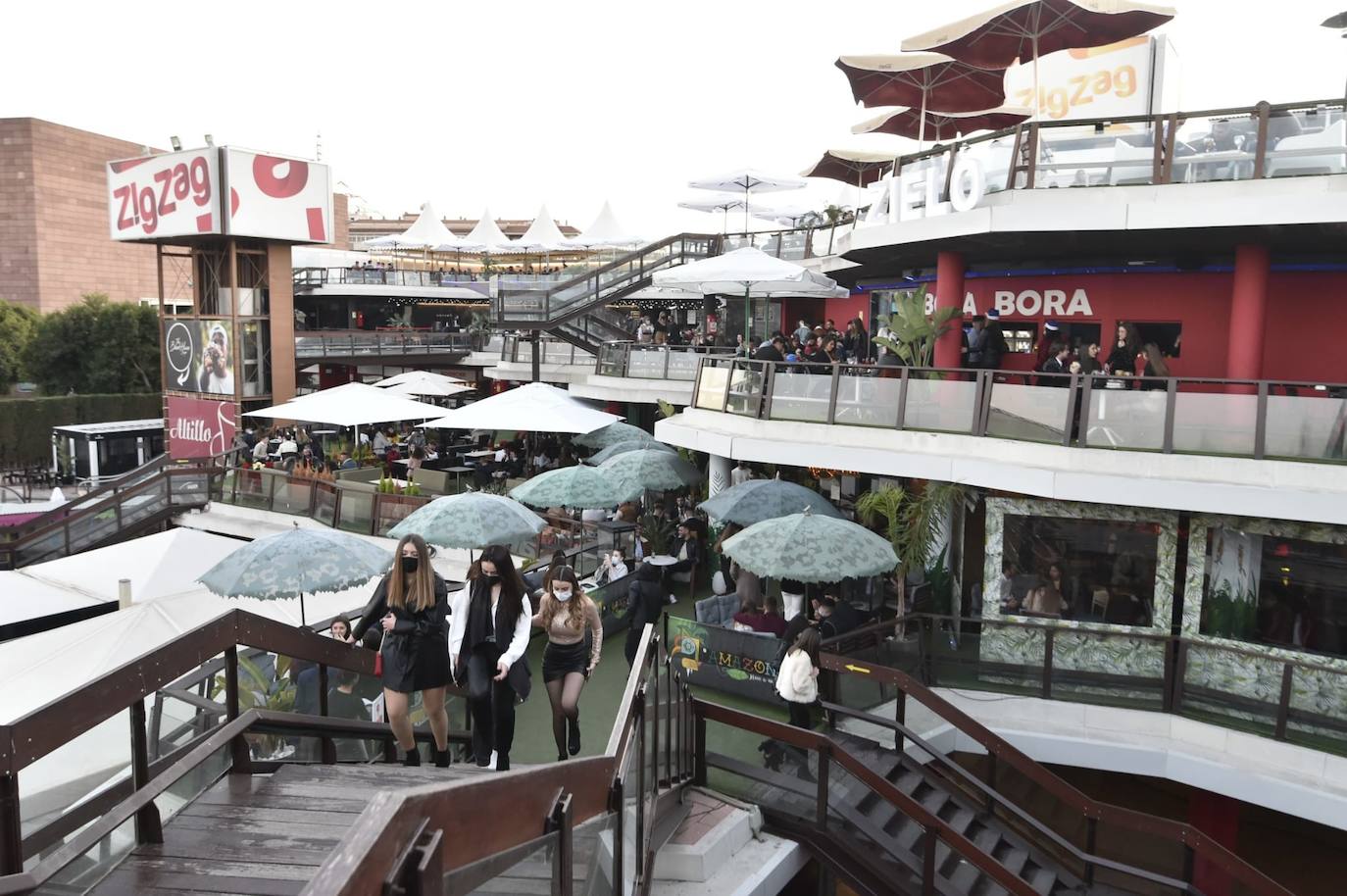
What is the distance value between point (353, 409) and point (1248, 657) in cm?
2101

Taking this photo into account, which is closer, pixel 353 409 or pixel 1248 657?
pixel 1248 657

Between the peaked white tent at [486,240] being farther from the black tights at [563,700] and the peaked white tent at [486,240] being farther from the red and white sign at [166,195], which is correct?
the black tights at [563,700]

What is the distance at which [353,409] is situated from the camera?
25.5 meters

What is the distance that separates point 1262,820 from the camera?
41.5 ft

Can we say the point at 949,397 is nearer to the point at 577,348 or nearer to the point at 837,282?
the point at 837,282

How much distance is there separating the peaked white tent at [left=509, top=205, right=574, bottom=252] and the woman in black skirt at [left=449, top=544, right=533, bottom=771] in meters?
49.7

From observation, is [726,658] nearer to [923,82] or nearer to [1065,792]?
[1065,792]

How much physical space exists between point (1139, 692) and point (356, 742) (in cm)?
866

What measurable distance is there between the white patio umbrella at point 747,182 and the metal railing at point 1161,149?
15205 mm

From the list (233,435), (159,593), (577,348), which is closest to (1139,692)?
(159,593)

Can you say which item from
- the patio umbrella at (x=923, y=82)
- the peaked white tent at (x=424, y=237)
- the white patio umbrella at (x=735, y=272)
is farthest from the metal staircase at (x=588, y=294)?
the peaked white tent at (x=424, y=237)

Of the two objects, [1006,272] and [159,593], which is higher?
[1006,272]

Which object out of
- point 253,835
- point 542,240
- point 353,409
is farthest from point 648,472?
point 542,240

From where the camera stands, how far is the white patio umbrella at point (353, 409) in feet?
81.6
